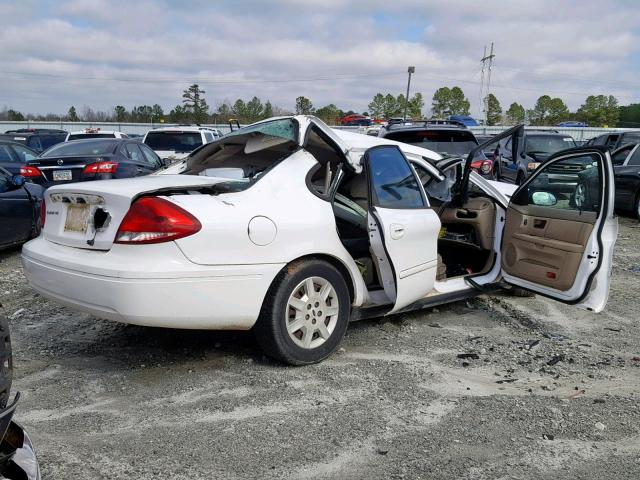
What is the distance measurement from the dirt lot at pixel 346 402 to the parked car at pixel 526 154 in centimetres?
896

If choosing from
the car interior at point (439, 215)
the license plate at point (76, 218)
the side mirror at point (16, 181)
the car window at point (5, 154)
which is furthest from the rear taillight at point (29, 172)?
the car interior at point (439, 215)

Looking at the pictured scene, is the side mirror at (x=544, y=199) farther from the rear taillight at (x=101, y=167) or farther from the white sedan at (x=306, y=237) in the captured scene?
the rear taillight at (x=101, y=167)

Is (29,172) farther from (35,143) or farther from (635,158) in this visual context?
(35,143)

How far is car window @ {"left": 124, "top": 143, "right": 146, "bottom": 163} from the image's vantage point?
11.0 m

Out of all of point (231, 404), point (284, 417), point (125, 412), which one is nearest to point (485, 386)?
point (284, 417)

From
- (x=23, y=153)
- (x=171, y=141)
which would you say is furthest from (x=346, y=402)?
(x=171, y=141)

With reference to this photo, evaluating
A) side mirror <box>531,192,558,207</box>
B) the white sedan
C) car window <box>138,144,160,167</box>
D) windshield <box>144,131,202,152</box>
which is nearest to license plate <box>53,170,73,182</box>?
car window <box>138,144,160,167</box>

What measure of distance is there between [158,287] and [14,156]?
8.54 m

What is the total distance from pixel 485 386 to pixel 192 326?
1.92m

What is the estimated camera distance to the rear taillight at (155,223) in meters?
3.63

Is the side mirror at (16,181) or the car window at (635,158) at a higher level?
the car window at (635,158)

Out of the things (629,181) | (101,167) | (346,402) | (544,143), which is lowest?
(346,402)

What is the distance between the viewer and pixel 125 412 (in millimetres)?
3549

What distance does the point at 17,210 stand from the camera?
787 cm
